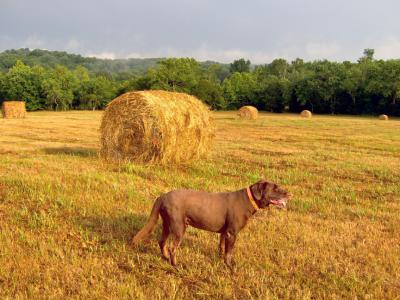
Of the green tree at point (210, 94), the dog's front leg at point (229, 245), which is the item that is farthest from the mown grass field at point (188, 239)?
the green tree at point (210, 94)

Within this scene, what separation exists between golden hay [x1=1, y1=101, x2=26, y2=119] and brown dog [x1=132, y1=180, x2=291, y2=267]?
123 feet

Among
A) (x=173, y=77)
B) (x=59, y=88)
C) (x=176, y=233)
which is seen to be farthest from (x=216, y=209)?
(x=59, y=88)

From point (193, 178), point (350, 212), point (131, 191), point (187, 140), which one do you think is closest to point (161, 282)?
point (131, 191)

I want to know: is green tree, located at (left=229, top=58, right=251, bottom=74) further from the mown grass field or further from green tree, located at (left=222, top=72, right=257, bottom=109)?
the mown grass field

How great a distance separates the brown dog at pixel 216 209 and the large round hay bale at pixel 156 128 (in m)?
6.74

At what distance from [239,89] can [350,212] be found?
72517 mm

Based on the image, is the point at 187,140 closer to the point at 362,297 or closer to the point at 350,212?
the point at 350,212

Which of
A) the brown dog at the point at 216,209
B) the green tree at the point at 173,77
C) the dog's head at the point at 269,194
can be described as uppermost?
the green tree at the point at 173,77

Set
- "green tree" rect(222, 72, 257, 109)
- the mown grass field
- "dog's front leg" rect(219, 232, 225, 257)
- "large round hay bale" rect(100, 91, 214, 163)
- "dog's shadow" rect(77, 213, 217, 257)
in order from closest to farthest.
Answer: the mown grass field, "dog's front leg" rect(219, 232, 225, 257), "dog's shadow" rect(77, 213, 217, 257), "large round hay bale" rect(100, 91, 214, 163), "green tree" rect(222, 72, 257, 109)

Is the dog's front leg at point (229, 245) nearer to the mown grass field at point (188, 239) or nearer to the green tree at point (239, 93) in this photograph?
the mown grass field at point (188, 239)

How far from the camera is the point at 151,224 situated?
5.34 meters

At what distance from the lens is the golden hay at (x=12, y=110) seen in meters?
37.8

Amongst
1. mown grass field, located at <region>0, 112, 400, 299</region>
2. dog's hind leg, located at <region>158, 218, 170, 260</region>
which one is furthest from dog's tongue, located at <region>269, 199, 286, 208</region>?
dog's hind leg, located at <region>158, 218, 170, 260</region>

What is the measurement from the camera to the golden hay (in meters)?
37.8
